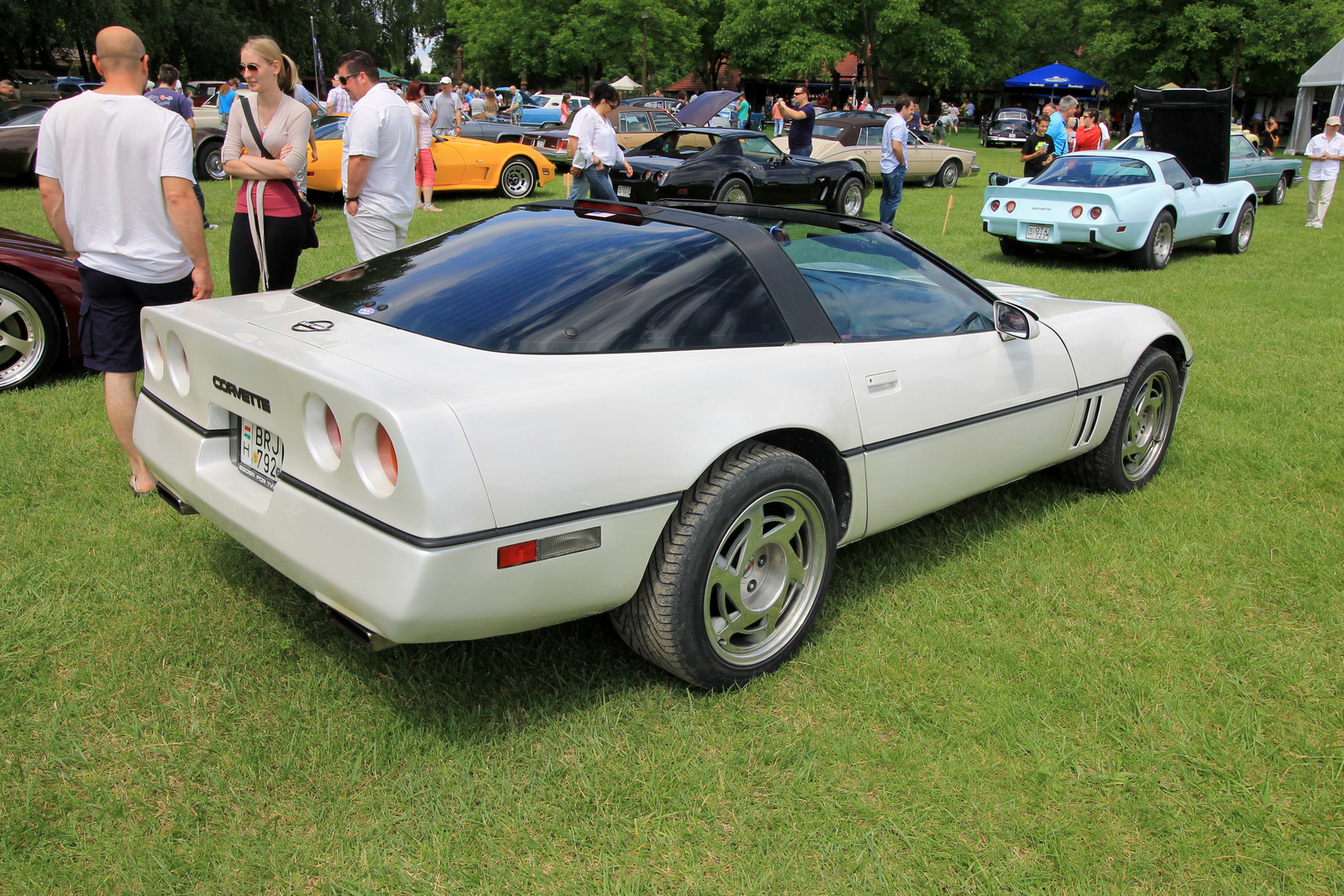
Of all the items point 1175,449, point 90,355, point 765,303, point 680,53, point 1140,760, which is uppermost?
point 680,53

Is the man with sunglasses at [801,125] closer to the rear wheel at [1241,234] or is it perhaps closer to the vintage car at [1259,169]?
the vintage car at [1259,169]

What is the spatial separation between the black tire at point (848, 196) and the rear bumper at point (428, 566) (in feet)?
40.4

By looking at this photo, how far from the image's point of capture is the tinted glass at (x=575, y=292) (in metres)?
2.54

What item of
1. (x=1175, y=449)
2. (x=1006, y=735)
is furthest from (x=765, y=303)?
(x=1175, y=449)

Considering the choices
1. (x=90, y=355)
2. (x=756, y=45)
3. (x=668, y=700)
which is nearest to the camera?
(x=668, y=700)

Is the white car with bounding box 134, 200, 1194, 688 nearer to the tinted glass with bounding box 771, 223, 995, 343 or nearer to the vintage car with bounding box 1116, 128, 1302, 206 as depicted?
the tinted glass with bounding box 771, 223, 995, 343

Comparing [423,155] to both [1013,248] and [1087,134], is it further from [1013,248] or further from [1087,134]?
[1087,134]

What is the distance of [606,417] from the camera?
89.7 inches

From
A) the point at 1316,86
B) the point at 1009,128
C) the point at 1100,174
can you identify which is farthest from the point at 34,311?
the point at 1009,128

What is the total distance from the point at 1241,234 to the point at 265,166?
11.8 meters

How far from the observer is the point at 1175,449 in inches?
190

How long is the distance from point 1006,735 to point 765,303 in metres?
1.40

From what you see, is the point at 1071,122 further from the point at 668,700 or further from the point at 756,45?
the point at 756,45

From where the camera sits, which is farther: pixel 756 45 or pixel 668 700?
pixel 756 45
